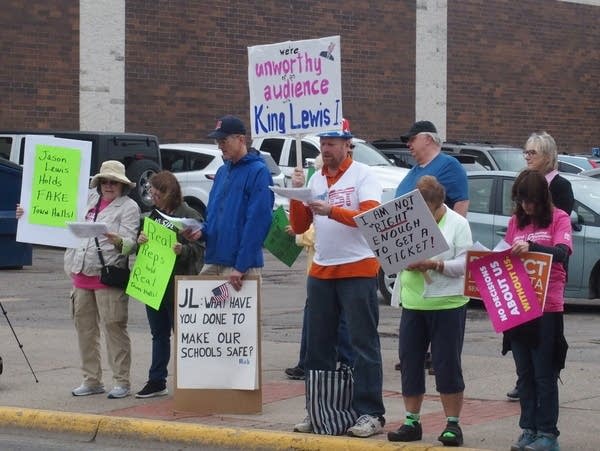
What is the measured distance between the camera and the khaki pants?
9336mm

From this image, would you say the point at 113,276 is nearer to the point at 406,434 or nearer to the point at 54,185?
the point at 54,185

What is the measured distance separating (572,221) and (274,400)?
5.40 m

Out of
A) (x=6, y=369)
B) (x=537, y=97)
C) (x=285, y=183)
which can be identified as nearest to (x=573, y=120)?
(x=537, y=97)

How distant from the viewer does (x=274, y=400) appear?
9.33m

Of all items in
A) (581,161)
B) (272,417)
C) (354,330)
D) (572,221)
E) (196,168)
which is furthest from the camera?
(581,161)

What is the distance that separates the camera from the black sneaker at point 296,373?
10.2 metres

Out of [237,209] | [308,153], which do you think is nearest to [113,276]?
[237,209]

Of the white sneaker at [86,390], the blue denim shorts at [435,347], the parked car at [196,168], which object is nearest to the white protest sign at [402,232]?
the blue denim shorts at [435,347]

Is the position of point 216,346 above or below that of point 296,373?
above

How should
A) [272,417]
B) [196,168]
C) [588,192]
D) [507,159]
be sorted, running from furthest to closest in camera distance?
[507,159]
[196,168]
[588,192]
[272,417]

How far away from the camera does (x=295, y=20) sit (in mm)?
31656

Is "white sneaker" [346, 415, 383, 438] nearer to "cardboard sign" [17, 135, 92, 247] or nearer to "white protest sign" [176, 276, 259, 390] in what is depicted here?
"white protest sign" [176, 276, 259, 390]

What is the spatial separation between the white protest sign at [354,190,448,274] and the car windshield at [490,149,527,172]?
19.2 metres

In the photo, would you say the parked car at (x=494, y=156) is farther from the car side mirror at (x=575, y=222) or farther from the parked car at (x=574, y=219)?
the car side mirror at (x=575, y=222)
